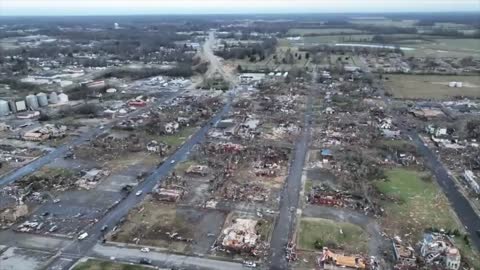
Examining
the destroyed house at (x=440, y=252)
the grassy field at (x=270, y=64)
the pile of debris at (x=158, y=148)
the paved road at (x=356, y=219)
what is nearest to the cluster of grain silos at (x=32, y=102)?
the pile of debris at (x=158, y=148)

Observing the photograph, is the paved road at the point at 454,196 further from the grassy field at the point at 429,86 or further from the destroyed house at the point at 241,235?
the grassy field at the point at 429,86

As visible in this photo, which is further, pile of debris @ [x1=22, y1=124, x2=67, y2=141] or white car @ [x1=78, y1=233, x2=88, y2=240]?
pile of debris @ [x1=22, y1=124, x2=67, y2=141]

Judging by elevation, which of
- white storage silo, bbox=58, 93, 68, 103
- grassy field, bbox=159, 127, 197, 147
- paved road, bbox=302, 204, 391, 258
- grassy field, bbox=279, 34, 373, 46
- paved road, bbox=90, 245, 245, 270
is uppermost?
grassy field, bbox=279, 34, 373, 46

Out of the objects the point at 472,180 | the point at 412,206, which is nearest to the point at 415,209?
the point at 412,206

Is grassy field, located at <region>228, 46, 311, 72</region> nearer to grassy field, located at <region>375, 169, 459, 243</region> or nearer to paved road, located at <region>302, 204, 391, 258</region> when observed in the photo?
grassy field, located at <region>375, 169, 459, 243</region>

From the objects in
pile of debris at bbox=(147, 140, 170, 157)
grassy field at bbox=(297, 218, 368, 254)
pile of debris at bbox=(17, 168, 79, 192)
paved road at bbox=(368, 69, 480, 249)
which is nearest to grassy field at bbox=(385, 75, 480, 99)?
paved road at bbox=(368, 69, 480, 249)

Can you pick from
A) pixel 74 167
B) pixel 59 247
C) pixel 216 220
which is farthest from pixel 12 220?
pixel 216 220
